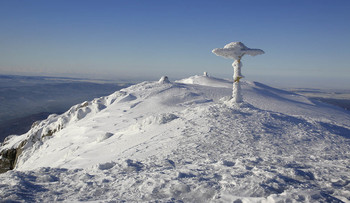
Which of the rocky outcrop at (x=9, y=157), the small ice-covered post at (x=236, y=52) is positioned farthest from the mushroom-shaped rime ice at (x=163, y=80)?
the rocky outcrop at (x=9, y=157)

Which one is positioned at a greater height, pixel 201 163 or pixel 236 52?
pixel 236 52

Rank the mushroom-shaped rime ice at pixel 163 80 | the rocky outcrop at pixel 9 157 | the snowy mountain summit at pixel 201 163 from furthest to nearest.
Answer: the mushroom-shaped rime ice at pixel 163 80, the rocky outcrop at pixel 9 157, the snowy mountain summit at pixel 201 163

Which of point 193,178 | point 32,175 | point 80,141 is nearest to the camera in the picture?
point 193,178

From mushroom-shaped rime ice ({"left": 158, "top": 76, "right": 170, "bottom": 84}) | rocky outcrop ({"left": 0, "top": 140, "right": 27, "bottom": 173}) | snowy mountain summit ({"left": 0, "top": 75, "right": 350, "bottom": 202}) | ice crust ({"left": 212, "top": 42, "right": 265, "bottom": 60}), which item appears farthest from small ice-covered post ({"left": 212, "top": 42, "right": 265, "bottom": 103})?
rocky outcrop ({"left": 0, "top": 140, "right": 27, "bottom": 173})

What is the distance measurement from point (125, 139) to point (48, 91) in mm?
132588

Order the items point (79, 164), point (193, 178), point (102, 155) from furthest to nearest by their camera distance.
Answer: point (102, 155) < point (79, 164) < point (193, 178)

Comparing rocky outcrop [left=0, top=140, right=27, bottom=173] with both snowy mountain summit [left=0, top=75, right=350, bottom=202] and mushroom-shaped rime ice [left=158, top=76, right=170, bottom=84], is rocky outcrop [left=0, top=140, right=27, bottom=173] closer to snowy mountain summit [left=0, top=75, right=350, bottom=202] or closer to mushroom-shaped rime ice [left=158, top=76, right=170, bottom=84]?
snowy mountain summit [left=0, top=75, right=350, bottom=202]

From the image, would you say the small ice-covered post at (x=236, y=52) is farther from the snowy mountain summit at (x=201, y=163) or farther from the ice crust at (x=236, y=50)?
the snowy mountain summit at (x=201, y=163)

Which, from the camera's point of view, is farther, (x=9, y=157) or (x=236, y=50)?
(x=9, y=157)

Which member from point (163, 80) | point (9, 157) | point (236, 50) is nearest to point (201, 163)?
point (236, 50)

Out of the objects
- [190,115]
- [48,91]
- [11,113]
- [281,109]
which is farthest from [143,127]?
[48,91]

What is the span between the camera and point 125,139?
11.7 metres

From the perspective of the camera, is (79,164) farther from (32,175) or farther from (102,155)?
(32,175)

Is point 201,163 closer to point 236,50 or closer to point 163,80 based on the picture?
point 236,50
